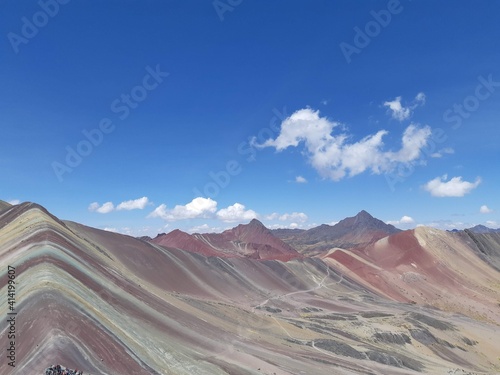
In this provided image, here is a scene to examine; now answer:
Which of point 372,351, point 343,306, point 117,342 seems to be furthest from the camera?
point 343,306

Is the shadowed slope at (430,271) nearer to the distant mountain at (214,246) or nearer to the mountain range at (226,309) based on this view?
the mountain range at (226,309)

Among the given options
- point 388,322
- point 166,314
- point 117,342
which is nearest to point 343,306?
point 388,322

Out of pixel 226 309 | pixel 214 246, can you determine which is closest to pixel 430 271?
pixel 226 309

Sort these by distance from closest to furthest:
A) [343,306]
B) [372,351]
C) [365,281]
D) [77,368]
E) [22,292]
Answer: [77,368] < [22,292] < [372,351] < [343,306] < [365,281]

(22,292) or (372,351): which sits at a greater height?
(22,292)

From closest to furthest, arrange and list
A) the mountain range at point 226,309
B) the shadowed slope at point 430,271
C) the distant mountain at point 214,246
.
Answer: the mountain range at point 226,309 < the shadowed slope at point 430,271 < the distant mountain at point 214,246

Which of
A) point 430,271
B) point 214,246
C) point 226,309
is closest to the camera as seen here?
point 226,309

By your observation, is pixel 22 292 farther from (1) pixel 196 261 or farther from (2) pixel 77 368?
(1) pixel 196 261

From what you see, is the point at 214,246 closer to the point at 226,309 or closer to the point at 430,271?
the point at 430,271

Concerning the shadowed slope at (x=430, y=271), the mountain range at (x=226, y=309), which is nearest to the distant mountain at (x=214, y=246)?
the shadowed slope at (x=430, y=271)
